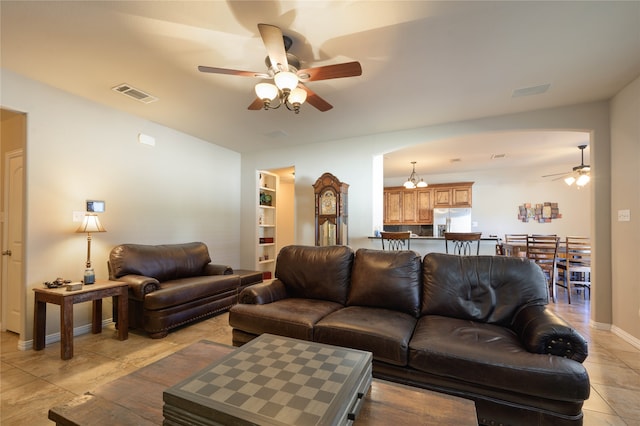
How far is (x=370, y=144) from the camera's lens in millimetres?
4645

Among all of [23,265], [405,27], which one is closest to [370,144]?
[405,27]

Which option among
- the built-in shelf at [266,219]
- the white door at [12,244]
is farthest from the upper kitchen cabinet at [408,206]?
the white door at [12,244]

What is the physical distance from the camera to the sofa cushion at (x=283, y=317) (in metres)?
2.14

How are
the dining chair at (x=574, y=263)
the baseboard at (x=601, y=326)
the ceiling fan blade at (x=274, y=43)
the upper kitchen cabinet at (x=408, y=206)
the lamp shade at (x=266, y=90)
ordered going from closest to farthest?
the ceiling fan blade at (x=274, y=43) < the lamp shade at (x=266, y=90) < the baseboard at (x=601, y=326) < the dining chair at (x=574, y=263) < the upper kitchen cabinet at (x=408, y=206)

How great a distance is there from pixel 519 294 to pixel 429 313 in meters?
0.68

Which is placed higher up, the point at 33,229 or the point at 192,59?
the point at 192,59

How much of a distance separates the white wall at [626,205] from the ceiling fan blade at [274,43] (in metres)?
3.64

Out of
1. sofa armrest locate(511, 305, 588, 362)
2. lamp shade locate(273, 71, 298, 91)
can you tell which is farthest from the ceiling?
sofa armrest locate(511, 305, 588, 362)

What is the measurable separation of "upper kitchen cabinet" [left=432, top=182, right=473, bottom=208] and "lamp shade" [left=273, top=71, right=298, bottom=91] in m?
6.71

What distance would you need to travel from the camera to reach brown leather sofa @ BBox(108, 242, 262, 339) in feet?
9.91

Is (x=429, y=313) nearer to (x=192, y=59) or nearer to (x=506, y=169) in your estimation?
(x=192, y=59)

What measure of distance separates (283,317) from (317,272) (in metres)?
0.67

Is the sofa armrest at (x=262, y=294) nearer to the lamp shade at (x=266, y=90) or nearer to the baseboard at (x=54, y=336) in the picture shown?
the lamp shade at (x=266, y=90)

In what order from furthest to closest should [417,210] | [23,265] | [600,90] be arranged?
[417,210]
[600,90]
[23,265]
